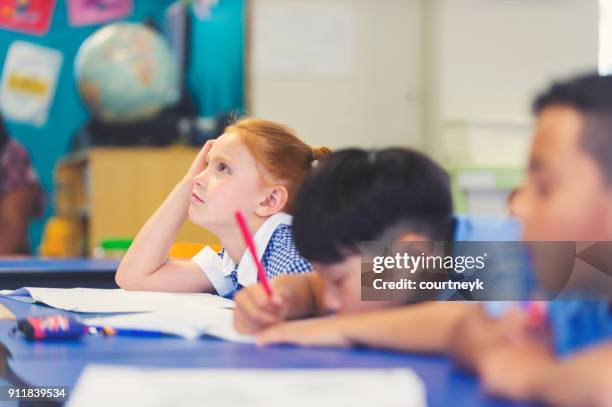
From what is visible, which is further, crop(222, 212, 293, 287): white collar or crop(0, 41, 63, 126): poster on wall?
crop(0, 41, 63, 126): poster on wall

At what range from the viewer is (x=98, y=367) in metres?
0.49

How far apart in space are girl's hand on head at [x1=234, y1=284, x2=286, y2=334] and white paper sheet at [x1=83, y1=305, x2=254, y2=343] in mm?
11

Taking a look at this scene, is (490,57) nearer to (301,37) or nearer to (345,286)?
(301,37)

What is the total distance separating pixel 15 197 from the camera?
3.19 metres

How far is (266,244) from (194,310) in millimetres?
193

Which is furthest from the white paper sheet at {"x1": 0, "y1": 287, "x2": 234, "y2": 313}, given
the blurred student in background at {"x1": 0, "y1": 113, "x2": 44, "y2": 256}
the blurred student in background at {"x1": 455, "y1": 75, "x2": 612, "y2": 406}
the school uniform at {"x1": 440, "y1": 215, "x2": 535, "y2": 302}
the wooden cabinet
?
the blurred student in background at {"x1": 0, "y1": 113, "x2": 44, "y2": 256}

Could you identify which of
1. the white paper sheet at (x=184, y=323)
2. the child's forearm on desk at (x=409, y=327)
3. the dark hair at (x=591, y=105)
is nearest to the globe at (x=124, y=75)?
the white paper sheet at (x=184, y=323)

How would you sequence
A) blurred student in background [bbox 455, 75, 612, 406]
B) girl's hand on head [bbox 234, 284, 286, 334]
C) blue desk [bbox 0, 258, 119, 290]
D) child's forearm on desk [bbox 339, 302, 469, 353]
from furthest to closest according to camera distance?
blue desk [bbox 0, 258, 119, 290]
girl's hand on head [bbox 234, 284, 286, 334]
child's forearm on desk [bbox 339, 302, 469, 353]
blurred student in background [bbox 455, 75, 612, 406]

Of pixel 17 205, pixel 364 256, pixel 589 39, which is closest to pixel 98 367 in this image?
pixel 364 256

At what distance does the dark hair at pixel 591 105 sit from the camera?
384 mm

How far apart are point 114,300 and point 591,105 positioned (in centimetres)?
67

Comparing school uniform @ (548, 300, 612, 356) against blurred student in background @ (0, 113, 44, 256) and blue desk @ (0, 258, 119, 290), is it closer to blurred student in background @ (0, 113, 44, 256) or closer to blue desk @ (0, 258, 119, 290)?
blue desk @ (0, 258, 119, 290)

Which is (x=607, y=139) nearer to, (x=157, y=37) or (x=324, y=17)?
(x=157, y=37)

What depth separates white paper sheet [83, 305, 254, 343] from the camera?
657 mm
